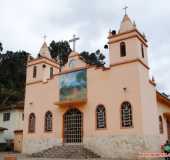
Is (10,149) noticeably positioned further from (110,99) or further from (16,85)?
(16,85)

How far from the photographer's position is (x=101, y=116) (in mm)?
21578

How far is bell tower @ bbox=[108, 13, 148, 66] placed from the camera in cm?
2128

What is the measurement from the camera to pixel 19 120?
35.6 metres

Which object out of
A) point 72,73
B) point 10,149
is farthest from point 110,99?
point 10,149

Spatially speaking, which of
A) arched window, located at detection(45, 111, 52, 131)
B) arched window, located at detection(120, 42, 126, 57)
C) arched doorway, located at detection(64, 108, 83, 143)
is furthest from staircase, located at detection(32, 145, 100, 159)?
arched window, located at detection(120, 42, 126, 57)

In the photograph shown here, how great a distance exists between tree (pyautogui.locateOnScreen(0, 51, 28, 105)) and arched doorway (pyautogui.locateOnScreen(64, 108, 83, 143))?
82.0 ft

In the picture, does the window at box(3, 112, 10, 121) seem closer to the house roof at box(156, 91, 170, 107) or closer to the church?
the church

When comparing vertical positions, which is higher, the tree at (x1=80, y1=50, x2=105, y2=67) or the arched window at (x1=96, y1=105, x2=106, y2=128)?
the tree at (x1=80, y1=50, x2=105, y2=67)

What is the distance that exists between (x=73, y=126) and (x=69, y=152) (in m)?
2.81

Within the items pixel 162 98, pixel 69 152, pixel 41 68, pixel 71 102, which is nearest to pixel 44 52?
pixel 41 68

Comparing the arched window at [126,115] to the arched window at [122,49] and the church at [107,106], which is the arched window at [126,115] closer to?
the church at [107,106]

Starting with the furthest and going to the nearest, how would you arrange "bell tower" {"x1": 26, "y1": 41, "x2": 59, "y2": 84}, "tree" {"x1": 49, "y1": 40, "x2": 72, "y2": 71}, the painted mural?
"tree" {"x1": 49, "y1": 40, "x2": 72, "y2": 71}
"bell tower" {"x1": 26, "y1": 41, "x2": 59, "y2": 84}
the painted mural

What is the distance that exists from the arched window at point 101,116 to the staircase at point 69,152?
2.19m

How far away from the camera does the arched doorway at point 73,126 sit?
2264 centimetres
